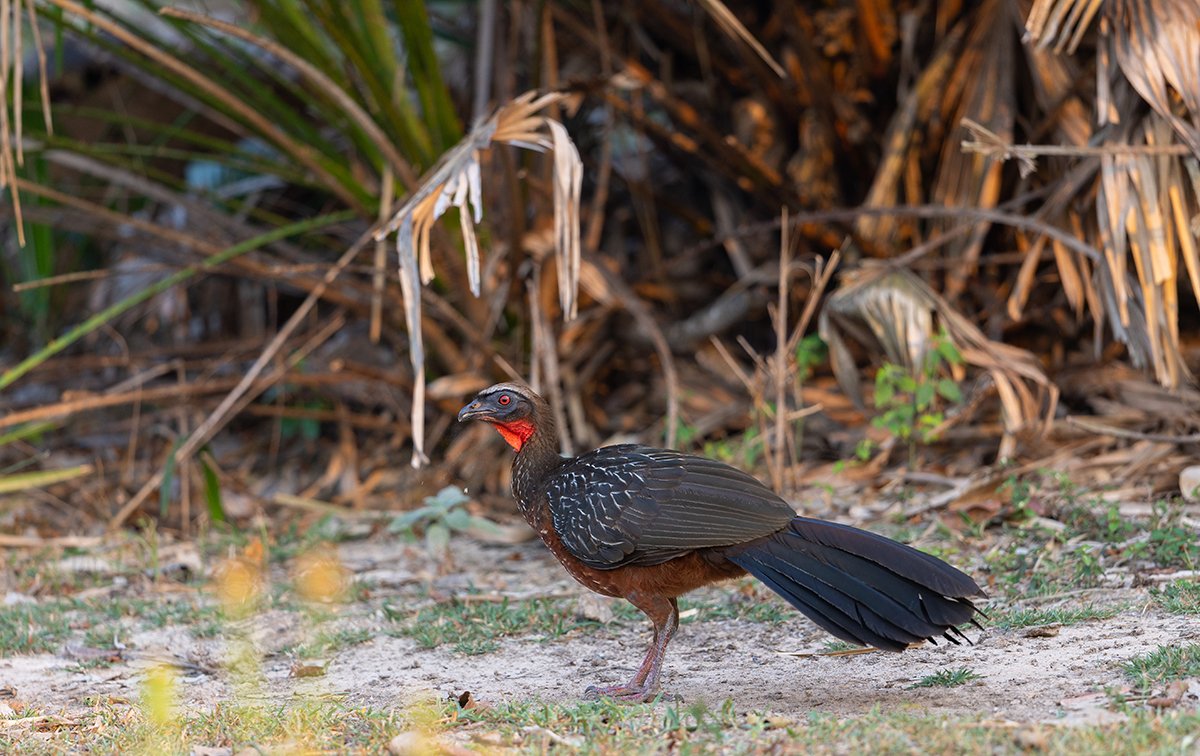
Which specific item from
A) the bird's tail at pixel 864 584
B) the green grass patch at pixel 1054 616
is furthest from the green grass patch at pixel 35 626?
the green grass patch at pixel 1054 616

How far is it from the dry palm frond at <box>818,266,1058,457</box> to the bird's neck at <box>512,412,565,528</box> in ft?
5.17

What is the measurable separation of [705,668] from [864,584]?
29.8 inches

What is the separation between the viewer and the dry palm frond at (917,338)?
4.91 metres

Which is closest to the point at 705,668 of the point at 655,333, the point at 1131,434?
the point at 655,333

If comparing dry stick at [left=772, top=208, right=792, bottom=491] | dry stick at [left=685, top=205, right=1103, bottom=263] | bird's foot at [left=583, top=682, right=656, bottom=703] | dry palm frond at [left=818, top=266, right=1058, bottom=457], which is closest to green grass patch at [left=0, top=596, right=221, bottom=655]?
bird's foot at [left=583, top=682, right=656, bottom=703]

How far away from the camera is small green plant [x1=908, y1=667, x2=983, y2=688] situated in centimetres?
316

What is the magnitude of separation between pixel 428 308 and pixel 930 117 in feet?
8.13

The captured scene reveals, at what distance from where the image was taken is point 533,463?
393 centimetres

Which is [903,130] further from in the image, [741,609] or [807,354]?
[741,609]

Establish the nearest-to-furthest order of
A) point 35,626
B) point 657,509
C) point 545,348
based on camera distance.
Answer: point 657,509
point 35,626
point 545,348

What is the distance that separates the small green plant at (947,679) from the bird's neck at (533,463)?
4.11 feet

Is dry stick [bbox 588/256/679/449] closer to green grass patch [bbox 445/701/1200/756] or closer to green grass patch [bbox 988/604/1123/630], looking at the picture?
green grass patch [bbox 988/604/1123/630]

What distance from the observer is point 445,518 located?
4.96 m

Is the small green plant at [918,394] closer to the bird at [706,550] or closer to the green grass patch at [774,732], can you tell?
the bird at [706,550]
